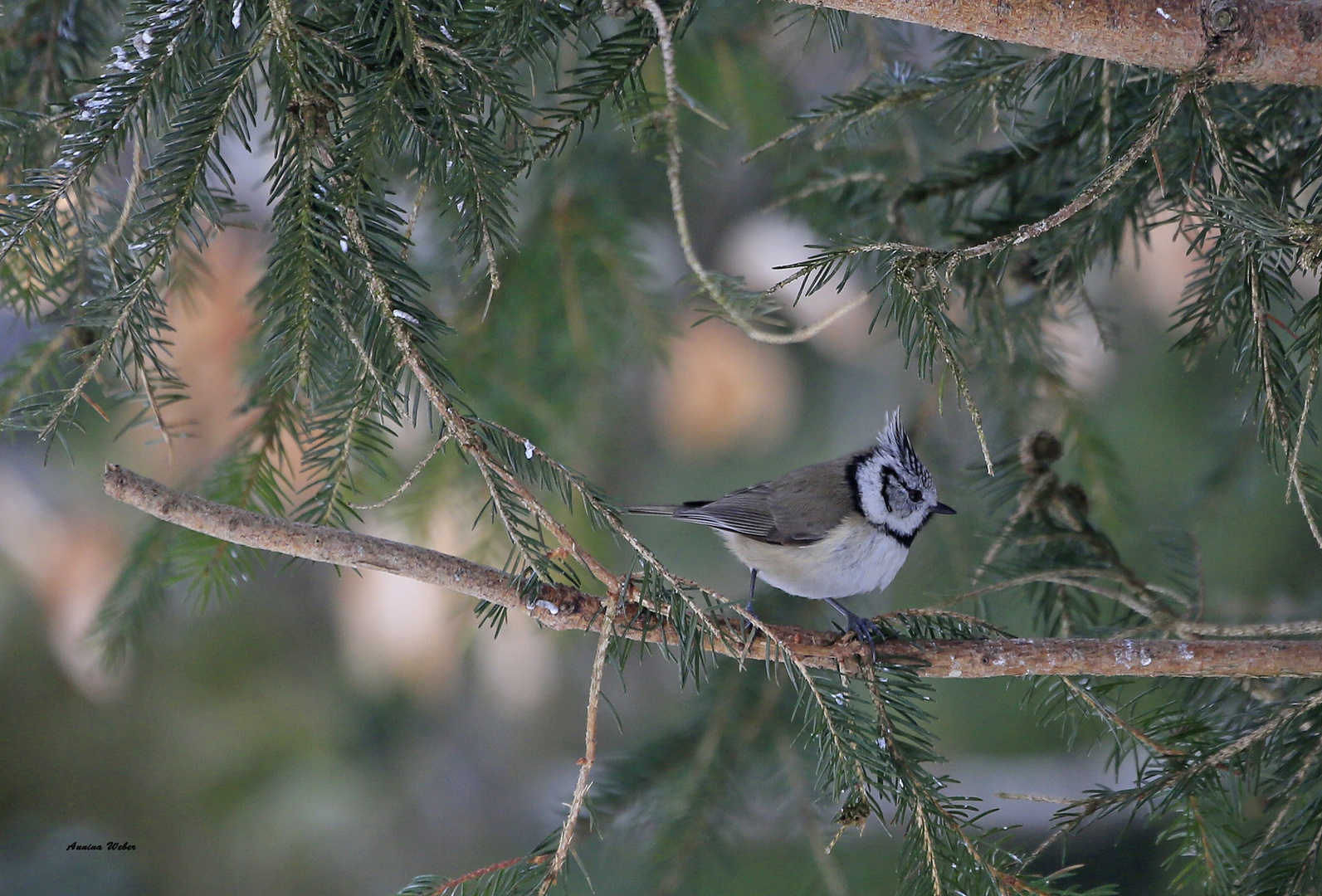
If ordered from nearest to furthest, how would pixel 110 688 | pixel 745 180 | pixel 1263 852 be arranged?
pixel 1263 852 → pixel 110 688 → pixel 745 180

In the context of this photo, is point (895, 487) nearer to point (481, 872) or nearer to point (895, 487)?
point (895, 487)

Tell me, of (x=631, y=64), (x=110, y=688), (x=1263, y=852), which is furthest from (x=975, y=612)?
(x=110, y=688)

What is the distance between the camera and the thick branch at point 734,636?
43.5 inches

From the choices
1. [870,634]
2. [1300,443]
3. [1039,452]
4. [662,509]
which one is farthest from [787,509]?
[1300,443]

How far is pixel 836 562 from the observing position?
2.18 meters

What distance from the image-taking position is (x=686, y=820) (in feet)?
6.30

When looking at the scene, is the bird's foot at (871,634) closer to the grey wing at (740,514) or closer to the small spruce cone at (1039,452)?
the small spruce cone at (1039,452)

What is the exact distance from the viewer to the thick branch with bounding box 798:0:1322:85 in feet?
3.76

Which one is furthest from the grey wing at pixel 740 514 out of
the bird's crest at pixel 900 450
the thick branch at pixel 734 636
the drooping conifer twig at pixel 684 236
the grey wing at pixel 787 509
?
the drooping conifer twig at pixel 684 236

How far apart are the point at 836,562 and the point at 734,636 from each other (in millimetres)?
949

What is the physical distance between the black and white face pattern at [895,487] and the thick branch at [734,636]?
749mm

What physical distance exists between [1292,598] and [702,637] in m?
2.05

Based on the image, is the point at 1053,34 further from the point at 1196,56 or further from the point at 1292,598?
the point at 1292,598

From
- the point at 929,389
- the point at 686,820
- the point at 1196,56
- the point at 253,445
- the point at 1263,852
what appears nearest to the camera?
the point at 1196,56
